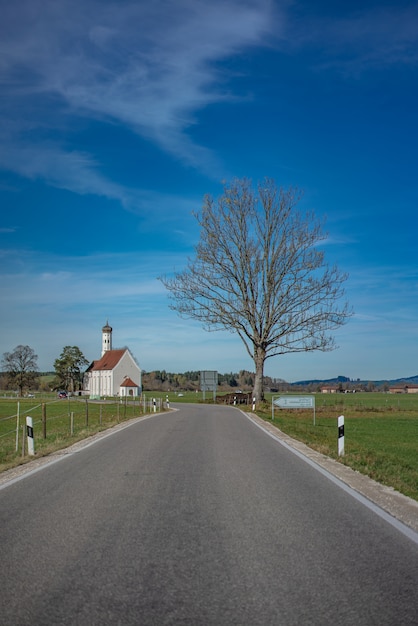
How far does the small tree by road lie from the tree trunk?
78.5m

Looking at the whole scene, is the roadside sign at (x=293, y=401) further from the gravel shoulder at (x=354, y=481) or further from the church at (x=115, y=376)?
the church at (x=115, y=376)

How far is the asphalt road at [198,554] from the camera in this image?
4367mm

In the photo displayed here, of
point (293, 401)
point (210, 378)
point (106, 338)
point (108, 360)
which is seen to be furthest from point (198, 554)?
point (106, 338)

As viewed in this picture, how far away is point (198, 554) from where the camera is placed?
19.0 ft

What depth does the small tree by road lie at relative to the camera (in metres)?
119

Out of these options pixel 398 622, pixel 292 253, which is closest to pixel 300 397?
pixel 292 253

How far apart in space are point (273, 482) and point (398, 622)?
6040 mm

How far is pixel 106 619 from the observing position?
421cm

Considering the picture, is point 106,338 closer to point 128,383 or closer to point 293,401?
point 128,383

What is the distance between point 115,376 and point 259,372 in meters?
70.1

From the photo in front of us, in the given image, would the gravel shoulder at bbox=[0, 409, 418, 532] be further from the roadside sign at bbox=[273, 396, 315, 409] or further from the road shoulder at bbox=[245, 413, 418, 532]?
the roadside sign at bbox=[273, 396, 315, 409]

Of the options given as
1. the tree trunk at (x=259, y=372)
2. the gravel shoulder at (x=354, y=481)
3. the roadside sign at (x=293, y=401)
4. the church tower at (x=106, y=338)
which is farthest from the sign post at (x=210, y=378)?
the church tower at (x=106, y=338)

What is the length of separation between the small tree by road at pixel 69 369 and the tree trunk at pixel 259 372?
7848cm

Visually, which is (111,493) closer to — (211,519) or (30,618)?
(211,519)
